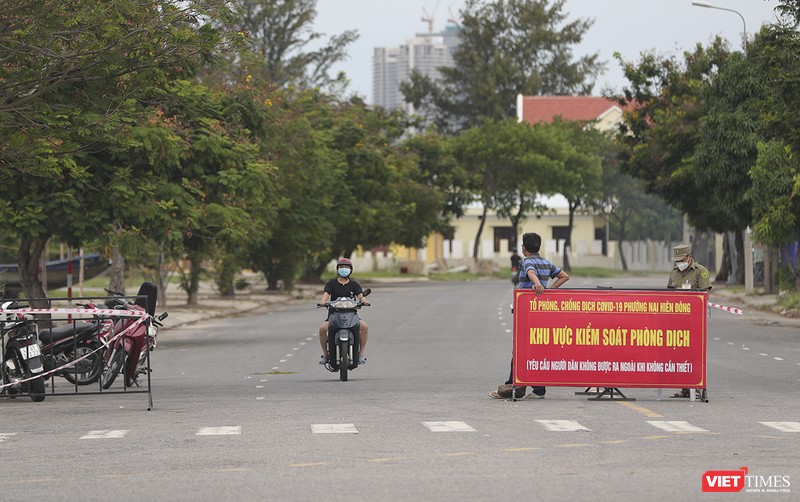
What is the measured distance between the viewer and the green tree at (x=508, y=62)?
313 feet

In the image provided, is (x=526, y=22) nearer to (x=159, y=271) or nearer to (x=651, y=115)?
(x=651, y=115)

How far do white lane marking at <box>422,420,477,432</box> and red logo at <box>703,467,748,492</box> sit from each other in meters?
3.22

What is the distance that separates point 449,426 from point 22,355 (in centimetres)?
587

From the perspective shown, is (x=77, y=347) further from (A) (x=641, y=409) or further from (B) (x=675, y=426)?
(B) (x=675, y=426)

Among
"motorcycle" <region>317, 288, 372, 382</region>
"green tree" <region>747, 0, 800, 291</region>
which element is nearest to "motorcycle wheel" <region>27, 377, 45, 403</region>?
"motorcycle" <region>317, 288, 372, 382</region>

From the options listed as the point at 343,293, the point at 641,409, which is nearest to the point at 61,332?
the point at 343,293

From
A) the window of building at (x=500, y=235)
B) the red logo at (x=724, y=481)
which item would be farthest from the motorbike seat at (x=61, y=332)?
the window of building at (x=500, y=235)

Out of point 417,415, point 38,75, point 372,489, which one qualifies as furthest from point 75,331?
point 372,489

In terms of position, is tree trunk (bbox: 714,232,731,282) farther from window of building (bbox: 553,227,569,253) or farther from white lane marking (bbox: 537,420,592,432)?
white lane marking (bbox: 537,420,592,432)

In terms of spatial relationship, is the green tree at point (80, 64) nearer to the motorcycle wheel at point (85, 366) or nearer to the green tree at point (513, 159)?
the motorcycle wheel at point (85, 366)

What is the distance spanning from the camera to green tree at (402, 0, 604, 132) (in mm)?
95500

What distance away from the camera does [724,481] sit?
9.39 meters

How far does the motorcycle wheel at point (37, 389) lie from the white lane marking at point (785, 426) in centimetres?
811

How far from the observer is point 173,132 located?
79.9 feet
